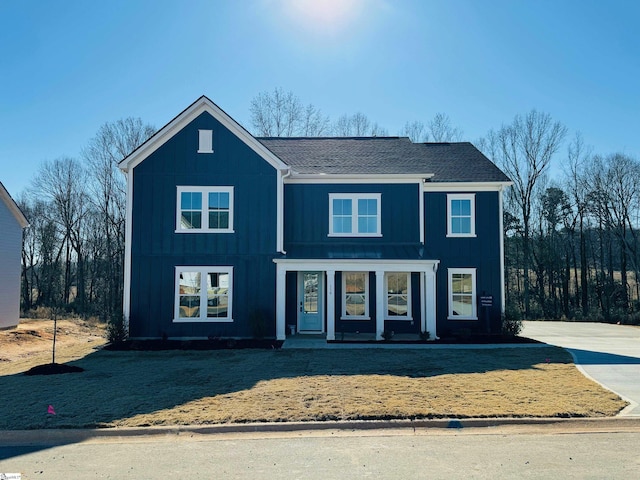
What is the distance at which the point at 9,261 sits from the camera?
23062mm

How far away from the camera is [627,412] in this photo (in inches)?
304

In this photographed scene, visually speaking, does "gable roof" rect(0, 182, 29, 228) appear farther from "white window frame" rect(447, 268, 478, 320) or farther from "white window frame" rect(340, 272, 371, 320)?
"white window frame" rect(447, 268, 478, 320)

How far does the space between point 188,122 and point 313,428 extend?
1298 centimetres

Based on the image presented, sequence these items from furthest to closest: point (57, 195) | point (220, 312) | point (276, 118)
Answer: point (57, 195) → point (276, 118) → point (220, 312)

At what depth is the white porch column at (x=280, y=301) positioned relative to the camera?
16203 millimetres

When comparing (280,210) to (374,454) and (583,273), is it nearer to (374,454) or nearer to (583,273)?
(374,454)

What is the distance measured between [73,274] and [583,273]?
147 feet

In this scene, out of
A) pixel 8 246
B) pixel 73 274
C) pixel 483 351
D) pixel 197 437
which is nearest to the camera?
pixel 197 437

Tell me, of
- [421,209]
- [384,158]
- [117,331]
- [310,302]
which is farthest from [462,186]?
[117,331]

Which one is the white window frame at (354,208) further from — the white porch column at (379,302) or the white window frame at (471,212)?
the white window frame at (471,212)

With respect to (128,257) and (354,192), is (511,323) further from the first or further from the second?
(128,257)

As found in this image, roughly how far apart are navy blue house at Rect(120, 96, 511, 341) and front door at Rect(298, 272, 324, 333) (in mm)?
39

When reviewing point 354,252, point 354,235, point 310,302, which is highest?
point 354,235

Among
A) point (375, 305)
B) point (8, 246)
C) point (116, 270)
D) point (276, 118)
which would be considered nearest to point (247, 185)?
point (375, 305)
